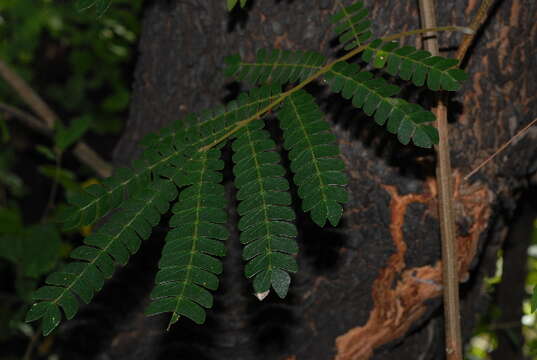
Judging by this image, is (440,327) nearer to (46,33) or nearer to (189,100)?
(189,100)

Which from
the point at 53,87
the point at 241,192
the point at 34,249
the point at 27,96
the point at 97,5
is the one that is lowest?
the point at 34,249

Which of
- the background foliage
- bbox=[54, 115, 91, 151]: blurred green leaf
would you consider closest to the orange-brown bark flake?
bbox=[54, 115, 91, 151]: blurred green leaf

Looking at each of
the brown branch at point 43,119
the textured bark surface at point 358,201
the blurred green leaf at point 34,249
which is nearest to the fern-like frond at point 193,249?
the textured bark surface at point 358,201

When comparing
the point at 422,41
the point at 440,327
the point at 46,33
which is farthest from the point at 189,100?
the point at 46,33

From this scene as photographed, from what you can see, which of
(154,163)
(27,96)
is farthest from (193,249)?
(27,96)

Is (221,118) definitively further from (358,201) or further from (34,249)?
(34,249)

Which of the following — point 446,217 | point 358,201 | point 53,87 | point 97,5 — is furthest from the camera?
point 53,87

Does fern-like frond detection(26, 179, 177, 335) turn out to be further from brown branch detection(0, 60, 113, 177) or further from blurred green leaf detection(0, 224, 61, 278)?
brown branch detection(0, 60, 113, 177)

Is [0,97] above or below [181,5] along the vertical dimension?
below
